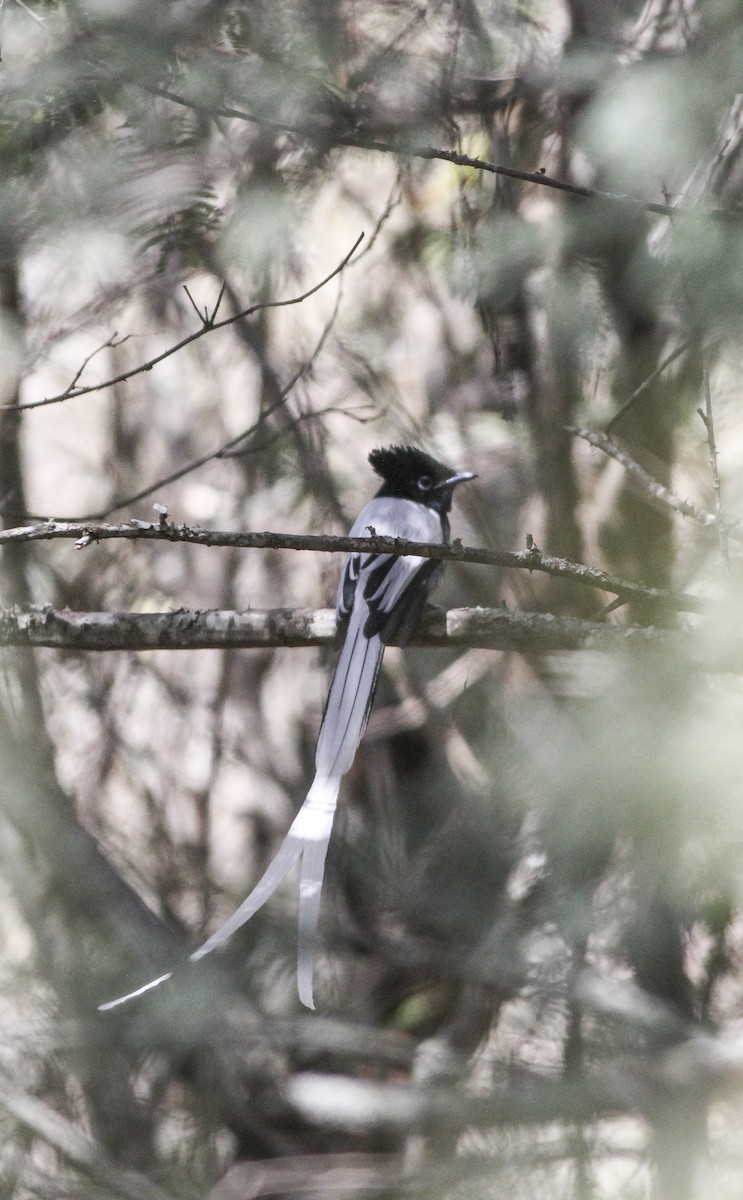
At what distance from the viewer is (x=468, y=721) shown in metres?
3.99

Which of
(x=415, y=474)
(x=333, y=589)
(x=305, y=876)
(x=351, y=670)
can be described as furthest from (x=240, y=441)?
(x=305, y=876)

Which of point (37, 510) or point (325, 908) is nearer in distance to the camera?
point (325, 908)

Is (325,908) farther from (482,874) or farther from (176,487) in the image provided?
(176,487)

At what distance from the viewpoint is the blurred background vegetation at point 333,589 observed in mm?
2342

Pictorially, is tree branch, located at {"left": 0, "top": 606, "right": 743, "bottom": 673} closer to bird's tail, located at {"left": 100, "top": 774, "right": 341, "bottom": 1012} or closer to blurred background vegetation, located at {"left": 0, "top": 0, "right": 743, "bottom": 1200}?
blurred background vegetation, located at {"left": 0, "top": 0, "right": 743, "bottom": 1200}

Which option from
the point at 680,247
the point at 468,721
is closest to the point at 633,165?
the point at 680,247

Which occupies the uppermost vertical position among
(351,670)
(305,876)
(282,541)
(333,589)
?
(333,589)

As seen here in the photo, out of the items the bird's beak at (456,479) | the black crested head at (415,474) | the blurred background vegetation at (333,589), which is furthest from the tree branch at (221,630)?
the black crested head at (415,474)

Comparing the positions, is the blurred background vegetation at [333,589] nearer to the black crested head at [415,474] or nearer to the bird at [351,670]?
the black crested head at [415,474]

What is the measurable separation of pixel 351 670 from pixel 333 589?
1.17 metres

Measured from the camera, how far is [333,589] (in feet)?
12.0

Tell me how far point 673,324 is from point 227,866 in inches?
102

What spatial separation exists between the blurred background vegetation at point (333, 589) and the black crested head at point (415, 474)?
36cm

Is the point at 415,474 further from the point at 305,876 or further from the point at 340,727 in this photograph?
the point at 305,876
